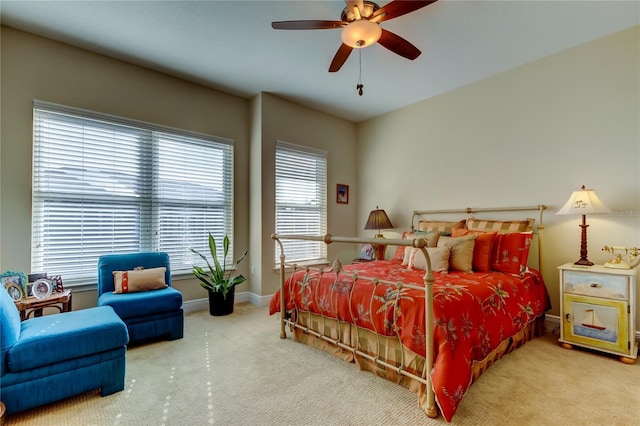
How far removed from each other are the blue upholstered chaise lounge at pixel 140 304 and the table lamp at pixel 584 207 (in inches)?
154

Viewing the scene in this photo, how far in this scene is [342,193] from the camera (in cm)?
530

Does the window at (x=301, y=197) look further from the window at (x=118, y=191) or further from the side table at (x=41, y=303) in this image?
the side table at (x=41, y=303)

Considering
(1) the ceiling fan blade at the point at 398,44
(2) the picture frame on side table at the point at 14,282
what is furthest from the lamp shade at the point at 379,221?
(2) the picture frame on side table at the point at 14,282

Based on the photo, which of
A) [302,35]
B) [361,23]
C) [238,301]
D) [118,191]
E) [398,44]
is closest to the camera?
[361,23]

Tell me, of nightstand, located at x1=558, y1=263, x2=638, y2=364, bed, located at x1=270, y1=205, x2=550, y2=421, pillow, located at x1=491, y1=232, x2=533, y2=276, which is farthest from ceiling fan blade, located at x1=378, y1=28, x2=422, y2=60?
nightstand, located at x1=558, y1=263, x2=638, y2=364

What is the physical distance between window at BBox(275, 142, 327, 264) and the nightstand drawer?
3.21m

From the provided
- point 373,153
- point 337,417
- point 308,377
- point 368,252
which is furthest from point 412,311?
point 373,153

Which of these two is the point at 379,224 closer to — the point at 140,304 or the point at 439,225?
the point at 439,225

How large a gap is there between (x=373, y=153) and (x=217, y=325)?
364 centimetres

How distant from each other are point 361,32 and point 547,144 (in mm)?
2580

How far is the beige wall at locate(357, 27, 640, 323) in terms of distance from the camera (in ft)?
9.39

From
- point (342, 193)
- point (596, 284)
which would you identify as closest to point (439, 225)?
point (596, 284)

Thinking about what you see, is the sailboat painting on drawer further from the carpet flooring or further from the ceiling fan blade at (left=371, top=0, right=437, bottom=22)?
the ceiling fan blade at (left=371, top=0, right=437, bottom=22)

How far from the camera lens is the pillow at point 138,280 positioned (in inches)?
119
